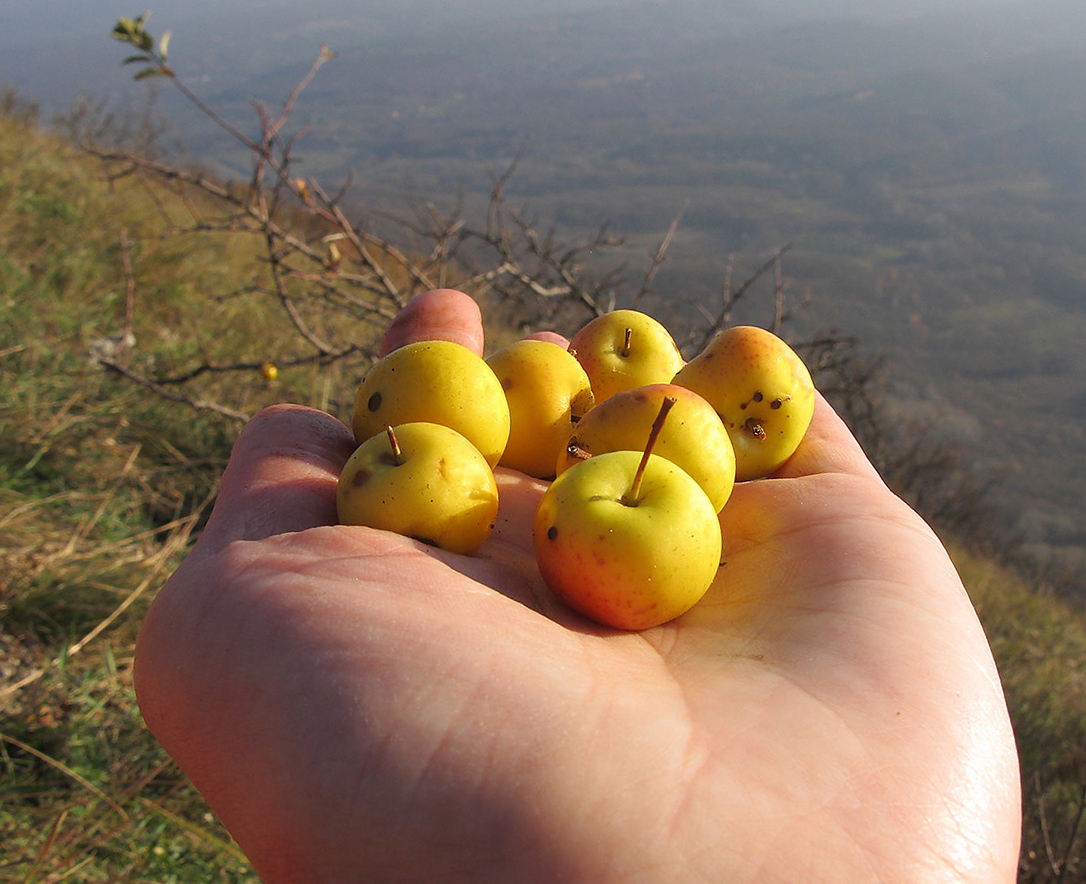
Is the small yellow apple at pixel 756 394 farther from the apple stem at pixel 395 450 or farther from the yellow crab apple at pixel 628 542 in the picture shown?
the apple stem at pixel 395 450

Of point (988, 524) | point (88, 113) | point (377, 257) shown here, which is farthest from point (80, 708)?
point (988, 524)

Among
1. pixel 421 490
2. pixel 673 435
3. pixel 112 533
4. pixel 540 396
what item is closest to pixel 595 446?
pixel 673 435

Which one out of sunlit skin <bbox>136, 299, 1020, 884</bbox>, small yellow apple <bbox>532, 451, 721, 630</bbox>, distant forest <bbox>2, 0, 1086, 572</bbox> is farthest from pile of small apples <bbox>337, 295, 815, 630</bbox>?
distant forest <bbox>2, 0, 1086, 572</bbox>

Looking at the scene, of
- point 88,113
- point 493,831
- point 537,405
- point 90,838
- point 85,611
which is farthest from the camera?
point 88,113

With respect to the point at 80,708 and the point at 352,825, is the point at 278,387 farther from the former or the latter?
the point at 352,825

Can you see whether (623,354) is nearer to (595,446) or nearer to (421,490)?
(595,446)

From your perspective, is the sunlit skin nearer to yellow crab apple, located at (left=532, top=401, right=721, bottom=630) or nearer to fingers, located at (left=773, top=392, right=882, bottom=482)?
yellow crab apple, located at (left=532, top=401, right=721, bottom=630)
